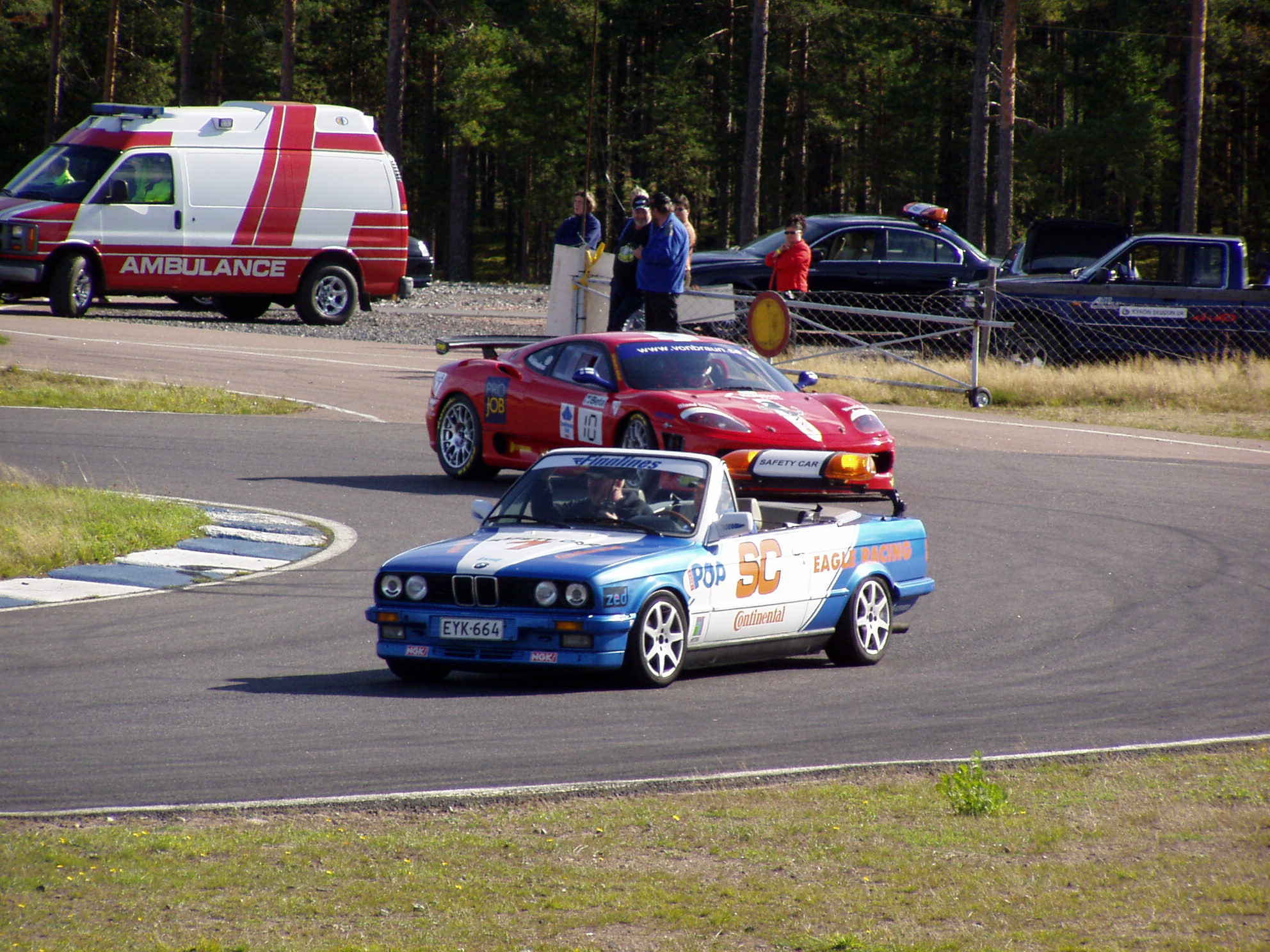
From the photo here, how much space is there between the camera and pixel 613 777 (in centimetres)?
610

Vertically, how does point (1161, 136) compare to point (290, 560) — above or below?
above

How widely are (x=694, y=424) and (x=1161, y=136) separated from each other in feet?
161

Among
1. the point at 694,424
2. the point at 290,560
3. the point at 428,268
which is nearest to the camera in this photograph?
the point at 290,560

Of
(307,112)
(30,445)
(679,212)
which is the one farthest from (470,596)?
(307,112)

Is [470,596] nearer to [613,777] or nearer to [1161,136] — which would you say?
[613,777]

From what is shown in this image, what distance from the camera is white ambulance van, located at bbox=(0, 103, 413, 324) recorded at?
79.5ft

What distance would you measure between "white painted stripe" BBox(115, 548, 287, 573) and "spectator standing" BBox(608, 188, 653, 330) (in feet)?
27.6

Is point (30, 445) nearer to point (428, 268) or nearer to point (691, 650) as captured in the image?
point (691, 650)

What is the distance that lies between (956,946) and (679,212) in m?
17.1

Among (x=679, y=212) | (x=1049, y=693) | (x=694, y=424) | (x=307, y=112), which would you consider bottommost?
(x=1049, y=693)

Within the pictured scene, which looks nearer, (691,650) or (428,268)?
(691,650)

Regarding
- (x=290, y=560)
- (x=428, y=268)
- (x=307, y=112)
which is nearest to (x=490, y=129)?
(x=428, y=268)

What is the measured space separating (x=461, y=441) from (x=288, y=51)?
39966 millimetres

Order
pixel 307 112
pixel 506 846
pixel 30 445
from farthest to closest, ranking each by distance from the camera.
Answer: pixel 307 112 → pixel 30 445 → pixel 506 846
